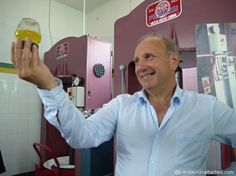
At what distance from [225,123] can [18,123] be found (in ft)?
8.56

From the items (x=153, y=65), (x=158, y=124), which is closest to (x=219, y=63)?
(x=153, y=65)

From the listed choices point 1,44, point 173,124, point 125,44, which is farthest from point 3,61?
point 173,124

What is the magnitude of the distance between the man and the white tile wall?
2212mm

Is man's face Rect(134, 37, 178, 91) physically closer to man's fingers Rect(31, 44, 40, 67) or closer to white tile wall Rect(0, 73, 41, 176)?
man's fingers Rect(31, 44, 40, 67)

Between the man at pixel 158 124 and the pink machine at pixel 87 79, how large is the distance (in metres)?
1.10

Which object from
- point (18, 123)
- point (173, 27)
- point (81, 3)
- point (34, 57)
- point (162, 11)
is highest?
point (81, 3)

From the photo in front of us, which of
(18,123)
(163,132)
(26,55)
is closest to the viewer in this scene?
(26,55)

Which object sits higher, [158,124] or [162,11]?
[162,11]

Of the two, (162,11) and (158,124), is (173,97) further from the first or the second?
(162,11)

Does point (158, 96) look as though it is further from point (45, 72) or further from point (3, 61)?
point (3, 61)

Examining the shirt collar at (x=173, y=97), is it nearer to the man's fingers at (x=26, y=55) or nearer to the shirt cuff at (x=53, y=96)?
the shirt cuff at (x=53, y=96)

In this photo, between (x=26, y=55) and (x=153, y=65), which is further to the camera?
(x=153, y=65)

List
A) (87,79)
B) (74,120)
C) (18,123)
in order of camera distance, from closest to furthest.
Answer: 1. (74,120)
2. (87,79)
3. (18,123)

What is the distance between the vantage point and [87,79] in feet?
7.20
